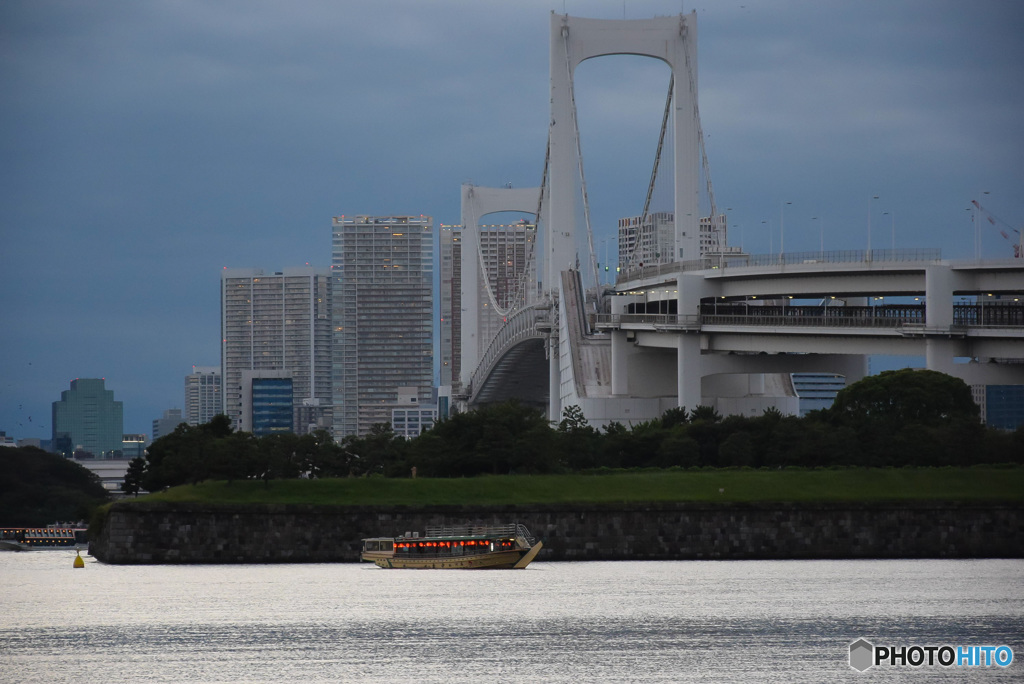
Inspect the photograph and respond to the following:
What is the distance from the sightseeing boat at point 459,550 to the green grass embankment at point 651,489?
1.33 meters

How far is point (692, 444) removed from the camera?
57.3 m

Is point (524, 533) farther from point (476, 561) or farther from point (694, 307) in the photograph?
point (694, 307)

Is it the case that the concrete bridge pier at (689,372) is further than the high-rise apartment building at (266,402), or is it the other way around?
the high-rise apartment building at (266,402)

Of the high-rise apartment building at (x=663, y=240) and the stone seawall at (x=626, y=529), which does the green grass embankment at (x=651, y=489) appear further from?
the high-rise apartment building at (x=663, y=240)

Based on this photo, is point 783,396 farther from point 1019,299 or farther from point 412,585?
point 412,585

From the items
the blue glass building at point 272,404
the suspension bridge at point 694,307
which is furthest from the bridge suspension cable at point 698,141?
the blue glass building at point 272,404

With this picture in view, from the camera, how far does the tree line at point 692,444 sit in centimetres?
5556

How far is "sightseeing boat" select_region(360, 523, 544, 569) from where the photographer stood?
50.1m

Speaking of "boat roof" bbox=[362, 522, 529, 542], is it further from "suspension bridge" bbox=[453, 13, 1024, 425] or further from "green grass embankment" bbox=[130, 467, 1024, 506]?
"suspension bridge" bbox=[453, 13, 1024, 425]

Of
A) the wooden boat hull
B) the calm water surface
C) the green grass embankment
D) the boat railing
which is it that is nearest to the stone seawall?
the boat railing

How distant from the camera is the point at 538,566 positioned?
51.5 metres

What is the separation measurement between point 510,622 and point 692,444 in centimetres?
2221

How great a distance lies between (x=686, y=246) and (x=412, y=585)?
26.0 meters

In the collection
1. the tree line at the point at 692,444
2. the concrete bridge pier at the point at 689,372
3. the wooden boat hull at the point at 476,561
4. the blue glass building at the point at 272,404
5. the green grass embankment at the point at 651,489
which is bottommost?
the wooden boat hull at the point at 476,561
